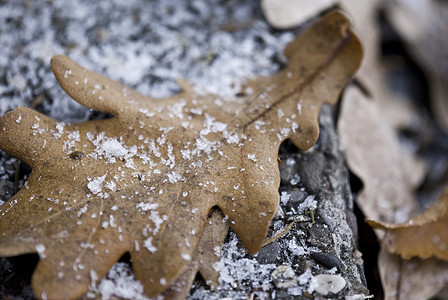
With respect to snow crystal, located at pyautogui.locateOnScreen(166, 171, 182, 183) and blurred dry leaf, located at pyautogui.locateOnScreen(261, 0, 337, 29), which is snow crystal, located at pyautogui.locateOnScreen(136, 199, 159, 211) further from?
blurred dry leaf, located at pyautogui.locateOnScreen(261, 0, 337, 29)

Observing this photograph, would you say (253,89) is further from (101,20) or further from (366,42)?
(366,42)

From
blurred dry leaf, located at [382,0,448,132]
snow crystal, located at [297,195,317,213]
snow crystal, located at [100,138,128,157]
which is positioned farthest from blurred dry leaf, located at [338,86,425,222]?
snow crystal, located at [100,138,128,157]

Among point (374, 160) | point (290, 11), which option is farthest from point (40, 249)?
point (290, 11)

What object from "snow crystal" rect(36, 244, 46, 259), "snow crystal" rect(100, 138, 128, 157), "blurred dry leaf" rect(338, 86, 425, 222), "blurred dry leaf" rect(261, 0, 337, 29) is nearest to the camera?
"snow crystal" rect(36, 244, 46, 259)

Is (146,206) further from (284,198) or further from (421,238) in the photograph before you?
(421,238)

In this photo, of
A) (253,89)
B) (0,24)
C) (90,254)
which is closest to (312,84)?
(253,89)
